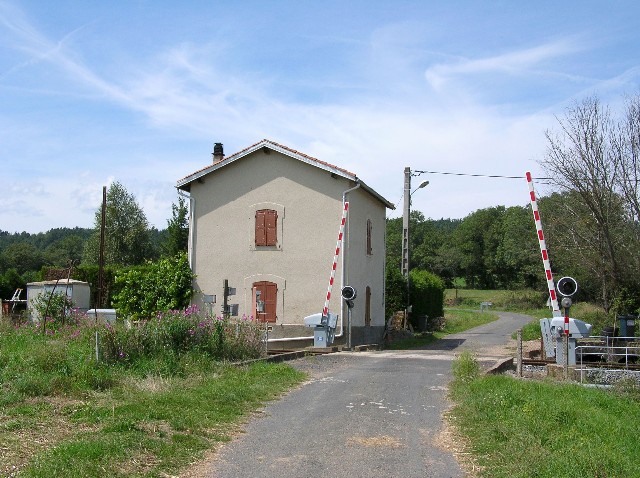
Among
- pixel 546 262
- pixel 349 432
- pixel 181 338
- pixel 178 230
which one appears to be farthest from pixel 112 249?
pixel 349 432

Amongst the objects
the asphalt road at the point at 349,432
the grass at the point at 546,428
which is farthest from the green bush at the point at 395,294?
the grass at the point at 546,428

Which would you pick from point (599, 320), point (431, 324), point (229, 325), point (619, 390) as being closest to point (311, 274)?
point (229, 325)

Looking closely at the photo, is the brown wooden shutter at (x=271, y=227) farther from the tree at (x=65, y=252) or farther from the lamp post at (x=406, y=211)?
the tree at (x=65, y=252)

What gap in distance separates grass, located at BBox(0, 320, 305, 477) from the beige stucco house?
988 centimetres

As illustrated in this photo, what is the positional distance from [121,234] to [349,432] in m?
53.4

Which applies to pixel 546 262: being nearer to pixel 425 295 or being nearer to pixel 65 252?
pixel 425 295

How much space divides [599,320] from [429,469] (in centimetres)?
2175

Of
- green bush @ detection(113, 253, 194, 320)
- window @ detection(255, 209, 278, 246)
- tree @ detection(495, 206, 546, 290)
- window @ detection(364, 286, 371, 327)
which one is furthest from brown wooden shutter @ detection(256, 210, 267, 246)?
tree @ detection(495, 206, 546, 290)

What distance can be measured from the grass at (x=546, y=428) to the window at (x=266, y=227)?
12931mm

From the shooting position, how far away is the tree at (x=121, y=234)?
59.2m

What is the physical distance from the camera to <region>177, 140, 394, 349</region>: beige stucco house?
25.0 m

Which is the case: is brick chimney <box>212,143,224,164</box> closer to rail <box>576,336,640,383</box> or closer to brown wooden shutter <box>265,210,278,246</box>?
brown wooden shutter <box>265,210,278,246</box>

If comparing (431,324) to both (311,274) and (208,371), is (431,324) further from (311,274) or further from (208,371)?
(208,371)

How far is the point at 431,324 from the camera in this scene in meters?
38.9
